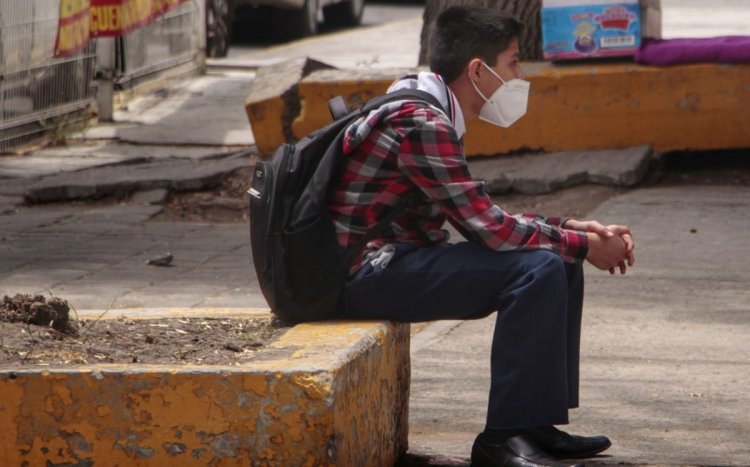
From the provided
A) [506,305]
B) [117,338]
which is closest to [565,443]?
[506,305]

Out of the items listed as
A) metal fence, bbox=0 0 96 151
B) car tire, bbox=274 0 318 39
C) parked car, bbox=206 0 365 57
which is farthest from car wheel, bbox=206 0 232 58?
metal fence, bbox=0 0 96 151

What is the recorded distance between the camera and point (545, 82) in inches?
325

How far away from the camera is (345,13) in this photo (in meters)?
19.7

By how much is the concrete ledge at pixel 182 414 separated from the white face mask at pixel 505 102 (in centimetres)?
102

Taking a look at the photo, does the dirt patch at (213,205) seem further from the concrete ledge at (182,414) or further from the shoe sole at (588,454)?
the concrete ledge at (182,414)

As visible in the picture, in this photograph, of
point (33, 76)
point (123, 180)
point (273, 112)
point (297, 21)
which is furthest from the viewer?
point (297, 21)

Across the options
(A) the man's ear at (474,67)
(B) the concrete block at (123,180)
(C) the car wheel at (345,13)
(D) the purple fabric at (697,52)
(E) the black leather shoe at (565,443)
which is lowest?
(B) the concrete block at (123,180)

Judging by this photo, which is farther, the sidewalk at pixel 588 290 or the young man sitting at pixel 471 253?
→ the sidewalk at pixel 588 290

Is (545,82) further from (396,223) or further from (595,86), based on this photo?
(396,223)

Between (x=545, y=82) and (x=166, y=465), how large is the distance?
5.49 meters

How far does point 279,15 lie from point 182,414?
49.4 feet

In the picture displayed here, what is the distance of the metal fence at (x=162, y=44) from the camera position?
37.8 ft

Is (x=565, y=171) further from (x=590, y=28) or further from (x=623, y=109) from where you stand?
(x=590, y=28)

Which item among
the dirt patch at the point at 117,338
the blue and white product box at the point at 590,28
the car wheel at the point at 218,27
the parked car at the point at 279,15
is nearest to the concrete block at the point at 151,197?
the blue and white product box at the point at 590,28
